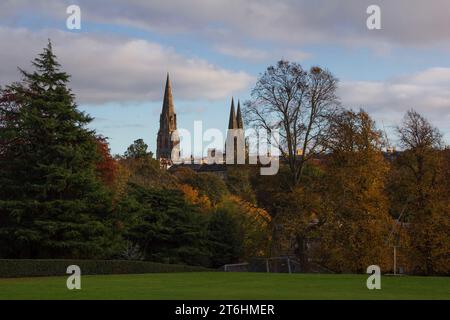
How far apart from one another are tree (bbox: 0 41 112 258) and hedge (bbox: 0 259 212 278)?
2.18 m

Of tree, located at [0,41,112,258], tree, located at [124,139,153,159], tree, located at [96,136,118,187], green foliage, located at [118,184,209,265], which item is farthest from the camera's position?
tree, located at [124,139,153,159]

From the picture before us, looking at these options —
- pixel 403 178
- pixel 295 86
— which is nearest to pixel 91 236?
pixel 295 86

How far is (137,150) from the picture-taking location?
435ft

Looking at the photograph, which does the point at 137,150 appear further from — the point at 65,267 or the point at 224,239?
the point at 65,267

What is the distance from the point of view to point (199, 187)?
358 ft

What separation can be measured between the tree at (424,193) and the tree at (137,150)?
8419cm

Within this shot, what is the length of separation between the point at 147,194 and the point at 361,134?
1724 cm

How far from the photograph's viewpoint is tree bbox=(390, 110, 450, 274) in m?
46.3

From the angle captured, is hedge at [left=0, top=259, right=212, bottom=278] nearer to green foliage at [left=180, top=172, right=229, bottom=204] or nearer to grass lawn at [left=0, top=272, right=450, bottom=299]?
grass lawn at [left=0, top=272, right=450, bottom=299]

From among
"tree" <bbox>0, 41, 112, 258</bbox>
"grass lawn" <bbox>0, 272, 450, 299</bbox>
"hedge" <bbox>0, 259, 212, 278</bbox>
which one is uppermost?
"tree" <bbox>0, 41, 112, 258</bbox>

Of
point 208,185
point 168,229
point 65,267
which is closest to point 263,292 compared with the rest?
point 65,267

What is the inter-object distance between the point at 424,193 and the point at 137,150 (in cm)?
9010

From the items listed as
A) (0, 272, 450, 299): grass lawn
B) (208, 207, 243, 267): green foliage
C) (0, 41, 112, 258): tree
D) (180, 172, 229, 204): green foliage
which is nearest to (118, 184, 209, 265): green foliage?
(208, 207, 243, 267): green foliage
